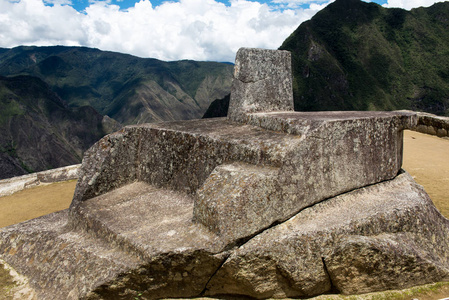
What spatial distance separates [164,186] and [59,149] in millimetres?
52349

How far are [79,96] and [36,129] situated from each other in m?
91.0

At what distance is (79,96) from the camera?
135 metres

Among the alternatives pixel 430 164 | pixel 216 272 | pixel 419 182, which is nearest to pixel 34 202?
pixel 216 272

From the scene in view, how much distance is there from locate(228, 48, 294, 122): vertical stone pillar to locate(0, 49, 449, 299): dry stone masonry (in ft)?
0.89

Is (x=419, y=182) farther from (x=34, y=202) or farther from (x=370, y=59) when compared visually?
(x=370, y=59)

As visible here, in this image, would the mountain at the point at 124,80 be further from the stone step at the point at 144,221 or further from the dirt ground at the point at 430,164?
the stone step at the point at 144,221

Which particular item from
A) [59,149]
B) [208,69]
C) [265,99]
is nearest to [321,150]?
[265,99]

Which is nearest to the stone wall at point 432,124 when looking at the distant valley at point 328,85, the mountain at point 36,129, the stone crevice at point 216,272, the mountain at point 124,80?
A: the stone crevice at point 216,272

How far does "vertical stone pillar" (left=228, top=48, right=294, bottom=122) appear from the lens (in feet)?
18.3

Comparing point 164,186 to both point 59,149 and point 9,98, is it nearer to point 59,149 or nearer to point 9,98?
Answer: point 59,149

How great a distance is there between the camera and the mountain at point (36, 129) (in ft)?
151

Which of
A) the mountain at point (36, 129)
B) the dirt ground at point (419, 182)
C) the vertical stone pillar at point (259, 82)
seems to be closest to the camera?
the dirt ground at point (419, 182)

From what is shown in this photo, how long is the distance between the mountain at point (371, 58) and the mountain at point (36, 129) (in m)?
41.1

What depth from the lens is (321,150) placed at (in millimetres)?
4246
